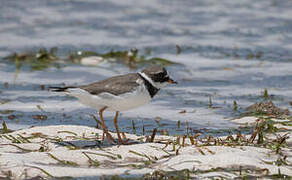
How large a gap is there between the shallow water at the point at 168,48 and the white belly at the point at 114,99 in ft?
4.28

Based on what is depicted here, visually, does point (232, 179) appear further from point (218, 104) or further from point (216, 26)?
point (216, 26)

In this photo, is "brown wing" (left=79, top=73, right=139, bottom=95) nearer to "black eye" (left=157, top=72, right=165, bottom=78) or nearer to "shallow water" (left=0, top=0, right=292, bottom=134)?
"black eye" (left=157, top=72, right=165, bottom=78)

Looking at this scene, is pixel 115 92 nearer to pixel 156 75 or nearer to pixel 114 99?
pixel 114 99

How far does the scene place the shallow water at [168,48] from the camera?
7.92 meters

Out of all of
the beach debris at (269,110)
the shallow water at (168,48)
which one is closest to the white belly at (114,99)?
the shallow water at (168,48)

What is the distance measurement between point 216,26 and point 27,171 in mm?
10167

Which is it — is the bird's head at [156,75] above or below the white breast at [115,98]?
above

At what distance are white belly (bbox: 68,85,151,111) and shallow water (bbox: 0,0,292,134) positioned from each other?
4.28ft

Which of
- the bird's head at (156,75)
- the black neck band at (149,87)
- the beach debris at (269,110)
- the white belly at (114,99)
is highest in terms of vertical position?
the bird's head at (156,75)

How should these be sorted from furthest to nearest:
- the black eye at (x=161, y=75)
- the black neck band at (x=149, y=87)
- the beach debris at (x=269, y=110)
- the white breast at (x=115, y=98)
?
the beach debris at (x=269, y=110), the black eye at (x=161, y=75), the black neck band at (x=149, y=87), the white breast at (x=115, y=98)

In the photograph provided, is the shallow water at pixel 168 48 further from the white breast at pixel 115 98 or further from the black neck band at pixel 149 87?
the white breast at pixel 115 98

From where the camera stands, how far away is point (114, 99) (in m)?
5.63

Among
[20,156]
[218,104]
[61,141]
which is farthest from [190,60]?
[20,156]

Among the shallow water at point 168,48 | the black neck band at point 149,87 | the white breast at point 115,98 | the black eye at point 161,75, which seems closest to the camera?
the white breast at point 115,98
